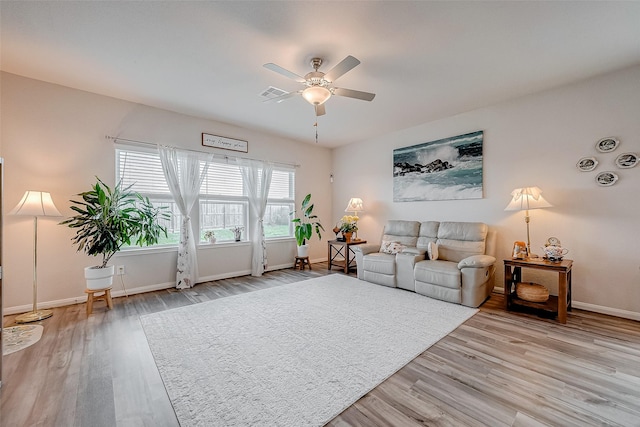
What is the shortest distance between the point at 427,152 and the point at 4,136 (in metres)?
5.94

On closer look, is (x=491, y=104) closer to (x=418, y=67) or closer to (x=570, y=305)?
(x=418, y=67)

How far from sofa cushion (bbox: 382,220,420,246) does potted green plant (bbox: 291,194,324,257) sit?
1487 millimetres

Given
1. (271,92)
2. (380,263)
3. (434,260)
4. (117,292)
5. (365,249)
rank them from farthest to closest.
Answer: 1. (365,249)
2. (380,263)
3. (434,260)
4. (117,292)
5. (271,92)

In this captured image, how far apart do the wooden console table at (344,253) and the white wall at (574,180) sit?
1839 millimetres

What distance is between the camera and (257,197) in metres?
5.09

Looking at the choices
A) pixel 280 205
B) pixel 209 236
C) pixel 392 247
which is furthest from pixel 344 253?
pixel 209 236

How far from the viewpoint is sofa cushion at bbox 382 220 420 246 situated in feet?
15.0

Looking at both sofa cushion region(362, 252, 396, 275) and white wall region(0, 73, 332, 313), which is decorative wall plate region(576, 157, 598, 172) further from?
white wall region(0, 73, 332, 313)

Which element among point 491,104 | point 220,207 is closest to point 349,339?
point 220,207

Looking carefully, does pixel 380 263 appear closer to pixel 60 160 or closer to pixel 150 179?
pixel 150 179

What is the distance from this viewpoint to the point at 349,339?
2.44m

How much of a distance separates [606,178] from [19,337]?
6603 millimetres

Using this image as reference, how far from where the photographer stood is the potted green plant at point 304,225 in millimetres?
5371

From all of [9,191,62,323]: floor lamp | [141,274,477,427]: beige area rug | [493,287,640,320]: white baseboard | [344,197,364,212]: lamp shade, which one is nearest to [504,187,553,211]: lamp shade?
[493,287,640,320]: white baseboard
